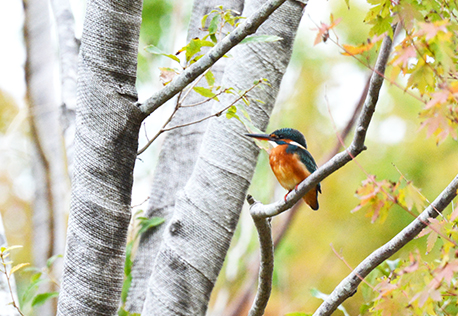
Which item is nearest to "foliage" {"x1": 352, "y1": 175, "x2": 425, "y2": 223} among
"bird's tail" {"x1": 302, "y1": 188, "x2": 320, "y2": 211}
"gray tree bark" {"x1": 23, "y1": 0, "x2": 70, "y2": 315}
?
"bird's tail" {"x1": 302, "y1": 188, "x2": 320, "y2": 211}

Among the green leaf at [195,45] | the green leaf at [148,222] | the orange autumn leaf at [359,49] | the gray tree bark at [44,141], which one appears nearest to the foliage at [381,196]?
the orange autumn leaf at [359,49]

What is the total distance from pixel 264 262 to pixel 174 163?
3.40ft

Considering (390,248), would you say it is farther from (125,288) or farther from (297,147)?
(125,288)

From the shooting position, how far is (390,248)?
47.1 inches

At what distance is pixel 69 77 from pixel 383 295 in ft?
6.27

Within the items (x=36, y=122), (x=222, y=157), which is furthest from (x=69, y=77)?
(x=222, y=157)

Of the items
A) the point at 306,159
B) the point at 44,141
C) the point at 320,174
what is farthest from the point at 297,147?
the point at 44,141

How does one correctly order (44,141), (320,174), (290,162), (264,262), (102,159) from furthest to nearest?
(44,141) < (290,162) < (264,262) < (102,159) < (320,174)

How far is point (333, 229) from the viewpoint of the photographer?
23.0 ft

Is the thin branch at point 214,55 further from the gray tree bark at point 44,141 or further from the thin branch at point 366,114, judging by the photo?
the gray tree bark at point 44,141

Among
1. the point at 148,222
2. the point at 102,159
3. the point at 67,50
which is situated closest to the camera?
the point at 102,159

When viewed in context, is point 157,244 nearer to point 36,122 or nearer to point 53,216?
point 53,216

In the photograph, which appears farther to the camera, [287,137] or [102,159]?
[287,137]

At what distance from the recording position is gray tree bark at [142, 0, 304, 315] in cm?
165
